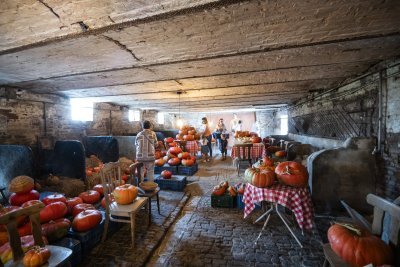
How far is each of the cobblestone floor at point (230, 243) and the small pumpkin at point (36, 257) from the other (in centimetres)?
144

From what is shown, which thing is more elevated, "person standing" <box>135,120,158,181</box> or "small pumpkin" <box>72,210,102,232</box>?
"person standing" <box>135,120,158,181</box>

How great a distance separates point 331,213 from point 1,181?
311 inches

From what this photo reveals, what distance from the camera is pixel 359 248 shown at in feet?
6.23

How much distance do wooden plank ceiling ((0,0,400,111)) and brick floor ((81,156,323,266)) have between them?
3.24 m

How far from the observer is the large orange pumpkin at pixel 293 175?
Result: 320cm

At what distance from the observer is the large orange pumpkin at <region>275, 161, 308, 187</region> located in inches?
126

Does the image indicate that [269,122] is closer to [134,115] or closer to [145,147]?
[134,115]

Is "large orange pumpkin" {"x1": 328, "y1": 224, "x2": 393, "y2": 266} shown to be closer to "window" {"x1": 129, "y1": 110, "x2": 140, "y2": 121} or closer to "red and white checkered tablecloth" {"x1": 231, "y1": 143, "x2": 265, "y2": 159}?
"red and white checkered tablecloth" {"x1": 231, "y1": 143, "x2": 265, "y2": 159}

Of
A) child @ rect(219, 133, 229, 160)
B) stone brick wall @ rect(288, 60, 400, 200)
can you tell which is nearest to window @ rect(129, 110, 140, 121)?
child @ rect(219, 133, 229, 160)

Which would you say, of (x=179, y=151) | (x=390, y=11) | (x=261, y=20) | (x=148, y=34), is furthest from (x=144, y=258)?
(x=179, y=151)

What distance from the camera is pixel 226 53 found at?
2.97 meters

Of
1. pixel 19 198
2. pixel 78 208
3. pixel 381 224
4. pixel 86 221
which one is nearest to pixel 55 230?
pixel 86 221

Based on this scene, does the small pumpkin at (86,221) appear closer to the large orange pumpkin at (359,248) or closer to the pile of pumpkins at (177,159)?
the large orange pumpkin at (359,248)

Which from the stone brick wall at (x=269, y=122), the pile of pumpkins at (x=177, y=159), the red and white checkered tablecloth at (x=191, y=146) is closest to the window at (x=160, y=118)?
the red and white checkered tablecloth at (x=191, y=146)
